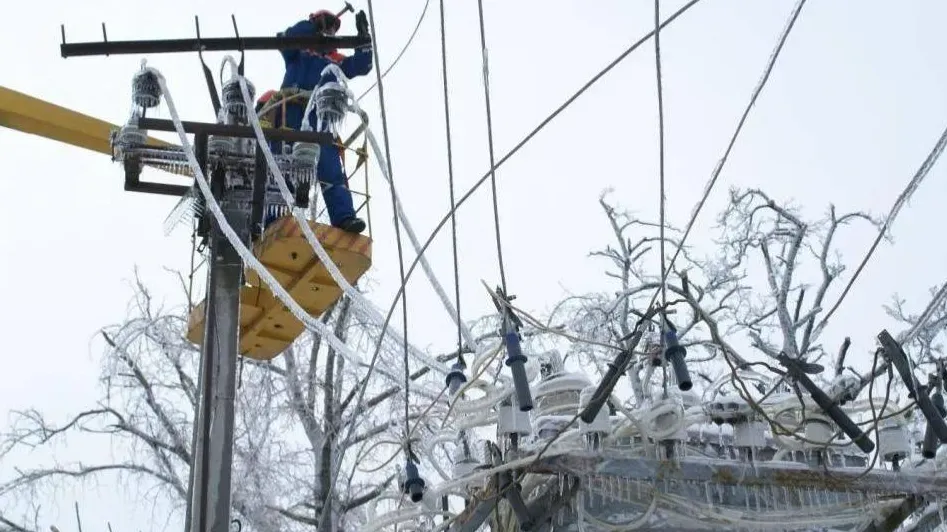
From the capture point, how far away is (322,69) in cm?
954

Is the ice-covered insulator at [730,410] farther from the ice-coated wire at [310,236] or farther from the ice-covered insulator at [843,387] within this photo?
the ice-coated wire at [310,236]

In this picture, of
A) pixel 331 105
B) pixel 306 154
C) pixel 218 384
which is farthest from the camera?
pixel 306 154

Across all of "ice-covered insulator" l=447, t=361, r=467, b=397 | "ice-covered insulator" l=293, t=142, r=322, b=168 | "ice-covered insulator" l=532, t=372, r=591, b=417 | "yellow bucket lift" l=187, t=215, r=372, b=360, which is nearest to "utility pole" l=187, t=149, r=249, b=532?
"yellow bucket lift" l=187, t=215, r=372, b=360

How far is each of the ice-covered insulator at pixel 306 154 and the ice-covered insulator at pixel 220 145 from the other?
45 cm

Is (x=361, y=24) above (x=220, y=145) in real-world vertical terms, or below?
above

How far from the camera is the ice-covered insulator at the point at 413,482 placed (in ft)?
16.5

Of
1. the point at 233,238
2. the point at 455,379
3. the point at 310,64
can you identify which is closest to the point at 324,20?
the point at 310,64

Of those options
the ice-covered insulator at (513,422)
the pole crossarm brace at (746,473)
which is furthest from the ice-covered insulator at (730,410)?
the ice-covered insulator at (513,422)

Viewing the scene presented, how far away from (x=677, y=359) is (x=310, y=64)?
6.12 m

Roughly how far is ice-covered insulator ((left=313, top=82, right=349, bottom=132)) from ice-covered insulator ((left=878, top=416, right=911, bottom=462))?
176 inches

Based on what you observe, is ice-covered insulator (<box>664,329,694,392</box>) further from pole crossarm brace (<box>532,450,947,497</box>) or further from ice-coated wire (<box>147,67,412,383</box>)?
ice-coated wire (<box>147,67,412,383</box>)

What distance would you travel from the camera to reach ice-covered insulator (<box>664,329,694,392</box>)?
4166 millimetres

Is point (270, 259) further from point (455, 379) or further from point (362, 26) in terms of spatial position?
point (455, 379)

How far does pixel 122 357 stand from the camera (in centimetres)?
1705
